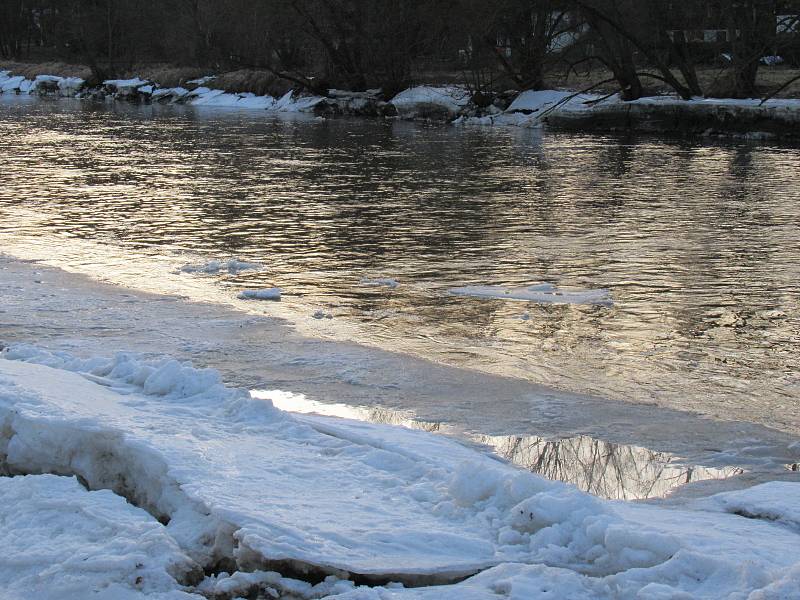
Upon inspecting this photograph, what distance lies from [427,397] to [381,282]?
3412 millimetres

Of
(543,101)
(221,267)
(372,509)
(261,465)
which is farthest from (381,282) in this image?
(543,101)

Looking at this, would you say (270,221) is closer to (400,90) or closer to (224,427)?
(224,427)

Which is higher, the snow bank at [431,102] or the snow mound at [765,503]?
the snow bank at [431,102]

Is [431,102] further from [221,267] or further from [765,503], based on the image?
[765,503]

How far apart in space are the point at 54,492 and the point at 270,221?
30.8 ft

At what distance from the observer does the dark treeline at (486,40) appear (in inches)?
1216

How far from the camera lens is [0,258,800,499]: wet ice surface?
5.26 metres

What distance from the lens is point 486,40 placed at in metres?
35.9

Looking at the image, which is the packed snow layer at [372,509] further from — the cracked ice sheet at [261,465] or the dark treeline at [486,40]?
the dark treeline at [486,40]

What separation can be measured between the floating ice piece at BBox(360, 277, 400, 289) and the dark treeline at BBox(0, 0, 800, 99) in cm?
1800

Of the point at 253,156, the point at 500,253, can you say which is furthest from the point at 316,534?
the point at 253,156

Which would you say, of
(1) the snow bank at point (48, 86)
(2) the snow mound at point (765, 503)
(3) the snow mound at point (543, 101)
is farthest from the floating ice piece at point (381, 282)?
(1) the snow bank at point (48, 86)

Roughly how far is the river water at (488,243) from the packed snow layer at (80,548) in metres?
3.24

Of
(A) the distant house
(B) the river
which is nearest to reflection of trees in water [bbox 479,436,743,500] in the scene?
(B) the river
